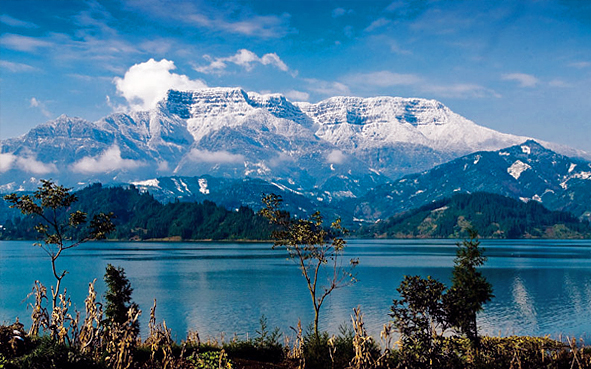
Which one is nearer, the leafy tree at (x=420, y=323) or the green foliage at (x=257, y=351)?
the leafy tree at (x=420, y=323)

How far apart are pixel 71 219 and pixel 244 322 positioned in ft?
130

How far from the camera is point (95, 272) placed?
14562 centimetres

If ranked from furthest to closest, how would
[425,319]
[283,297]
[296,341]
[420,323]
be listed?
1. [283,297]
2. [296,341]
3. [425,319]
4. [420,323]

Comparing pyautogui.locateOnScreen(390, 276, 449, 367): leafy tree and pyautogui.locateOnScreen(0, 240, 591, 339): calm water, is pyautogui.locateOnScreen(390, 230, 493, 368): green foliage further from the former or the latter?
pyautogui.locateOnScreen(0, 240, 591, 339): calm water

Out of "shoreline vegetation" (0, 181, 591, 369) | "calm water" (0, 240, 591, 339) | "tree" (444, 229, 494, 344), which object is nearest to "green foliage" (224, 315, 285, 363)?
"shoreline vegetation" (0, 181, 591, 369)

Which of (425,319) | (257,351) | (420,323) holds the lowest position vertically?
(257,351)

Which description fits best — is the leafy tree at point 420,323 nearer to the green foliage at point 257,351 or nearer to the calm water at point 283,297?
the green foliage at point 257,351

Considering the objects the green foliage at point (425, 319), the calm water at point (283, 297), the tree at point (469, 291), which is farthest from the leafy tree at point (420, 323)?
the calm water at point (283, 297)

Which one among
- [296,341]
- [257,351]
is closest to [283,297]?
[296,341]

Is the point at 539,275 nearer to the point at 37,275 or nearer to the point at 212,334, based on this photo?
the point at 212,334

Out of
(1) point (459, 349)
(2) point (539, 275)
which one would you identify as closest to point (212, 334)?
(1) point (459, 349)

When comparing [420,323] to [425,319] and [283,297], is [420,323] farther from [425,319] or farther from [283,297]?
[283,297]

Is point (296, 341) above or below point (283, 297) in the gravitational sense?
above

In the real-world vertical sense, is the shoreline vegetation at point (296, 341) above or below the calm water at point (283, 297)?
above
